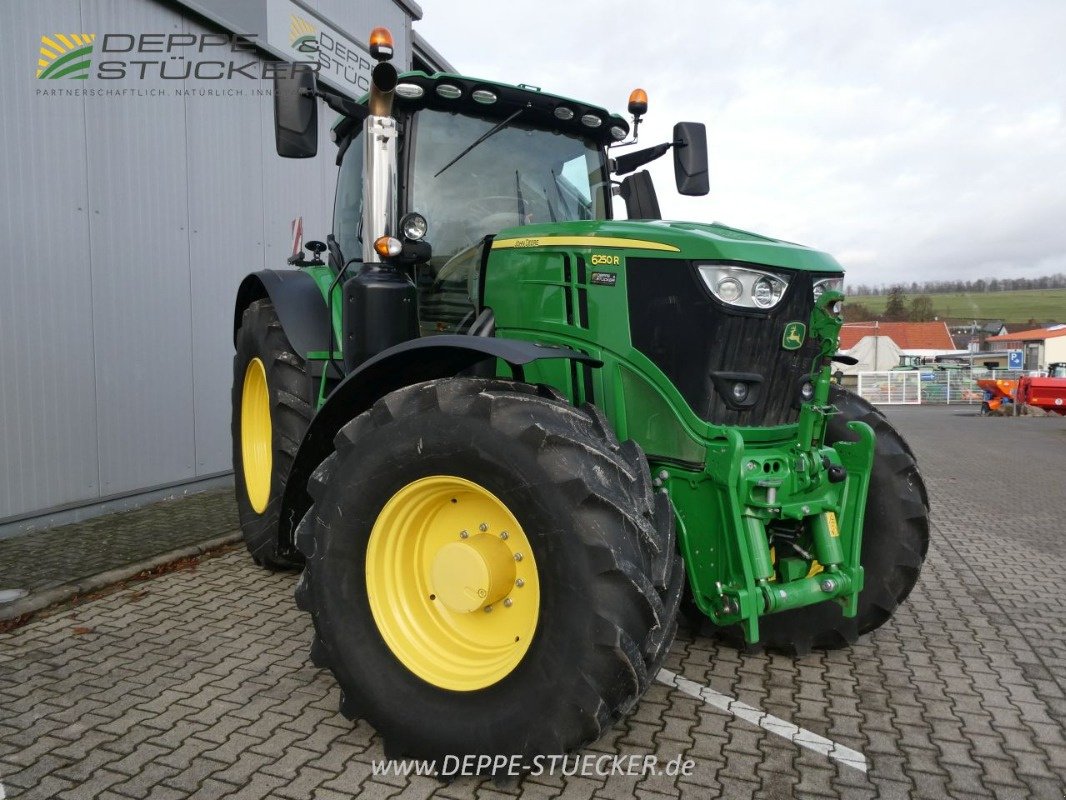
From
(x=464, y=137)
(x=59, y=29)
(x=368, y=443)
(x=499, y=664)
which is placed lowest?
(x=499, y=664)

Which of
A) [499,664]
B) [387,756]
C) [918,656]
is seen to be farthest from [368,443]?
[918,656]

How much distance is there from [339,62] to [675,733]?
8527 millimetres

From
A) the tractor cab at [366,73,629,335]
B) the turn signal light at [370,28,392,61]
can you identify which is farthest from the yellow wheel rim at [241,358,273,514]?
the turn signal light at [370,28,392,61]

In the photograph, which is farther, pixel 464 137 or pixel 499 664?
pixel 464 137

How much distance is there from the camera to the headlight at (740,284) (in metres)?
3.03

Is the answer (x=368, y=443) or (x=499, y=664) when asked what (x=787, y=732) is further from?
(x=368, y=443)

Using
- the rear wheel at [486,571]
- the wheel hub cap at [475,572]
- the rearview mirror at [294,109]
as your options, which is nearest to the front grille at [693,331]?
the rear wheel at [486,571]

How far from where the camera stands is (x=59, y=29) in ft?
19.3

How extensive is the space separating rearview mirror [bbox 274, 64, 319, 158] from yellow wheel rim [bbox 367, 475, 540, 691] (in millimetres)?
1776

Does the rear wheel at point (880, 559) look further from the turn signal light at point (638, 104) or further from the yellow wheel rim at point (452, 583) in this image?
the turn signal light at point (638, 104)

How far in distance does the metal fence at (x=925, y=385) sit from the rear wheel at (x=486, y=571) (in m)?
36.0

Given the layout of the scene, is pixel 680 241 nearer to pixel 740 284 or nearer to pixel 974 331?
pixel 740 284

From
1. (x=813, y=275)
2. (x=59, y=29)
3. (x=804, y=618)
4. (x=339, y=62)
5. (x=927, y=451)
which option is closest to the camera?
(x=813, y=275)

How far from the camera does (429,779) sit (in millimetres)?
2580
